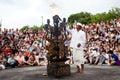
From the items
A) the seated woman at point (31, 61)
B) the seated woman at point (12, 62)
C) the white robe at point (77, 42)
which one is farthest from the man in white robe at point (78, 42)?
the seated woman at point (31, 61)

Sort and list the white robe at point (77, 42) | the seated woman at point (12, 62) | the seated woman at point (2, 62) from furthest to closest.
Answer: the seated woman at point (12, 62)
the seated woman at point (2, 62)
the white robe at point (77, 42)

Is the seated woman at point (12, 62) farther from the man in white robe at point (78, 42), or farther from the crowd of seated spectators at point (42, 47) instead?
the man in white robe at point (78, 42)

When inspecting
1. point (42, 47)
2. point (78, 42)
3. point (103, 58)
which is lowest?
point (103, 58)

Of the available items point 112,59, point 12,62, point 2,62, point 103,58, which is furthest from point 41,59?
point 112,59

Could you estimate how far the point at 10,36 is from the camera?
83.5ft

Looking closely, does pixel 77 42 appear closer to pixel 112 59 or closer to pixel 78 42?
pixel 78 42

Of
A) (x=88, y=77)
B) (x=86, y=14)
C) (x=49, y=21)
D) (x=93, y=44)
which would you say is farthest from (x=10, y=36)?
(x=86, y=14)

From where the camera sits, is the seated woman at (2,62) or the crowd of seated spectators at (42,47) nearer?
the seated woman at (2,62)

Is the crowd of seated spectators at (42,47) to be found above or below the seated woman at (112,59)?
above

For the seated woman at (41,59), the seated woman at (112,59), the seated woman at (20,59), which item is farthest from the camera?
the seated woman at (41,59)

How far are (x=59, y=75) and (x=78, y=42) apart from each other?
1.76 metres

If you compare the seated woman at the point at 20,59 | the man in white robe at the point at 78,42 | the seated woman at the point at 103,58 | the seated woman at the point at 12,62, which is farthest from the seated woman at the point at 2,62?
the seated woman at the point at 103,58

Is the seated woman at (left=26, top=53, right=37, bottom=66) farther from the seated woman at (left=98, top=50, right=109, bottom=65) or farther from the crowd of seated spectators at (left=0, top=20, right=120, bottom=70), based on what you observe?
the seated woman at (left=98, top=50, right=109, bottom=65)

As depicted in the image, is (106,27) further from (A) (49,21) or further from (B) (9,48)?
(A) (49,21)
